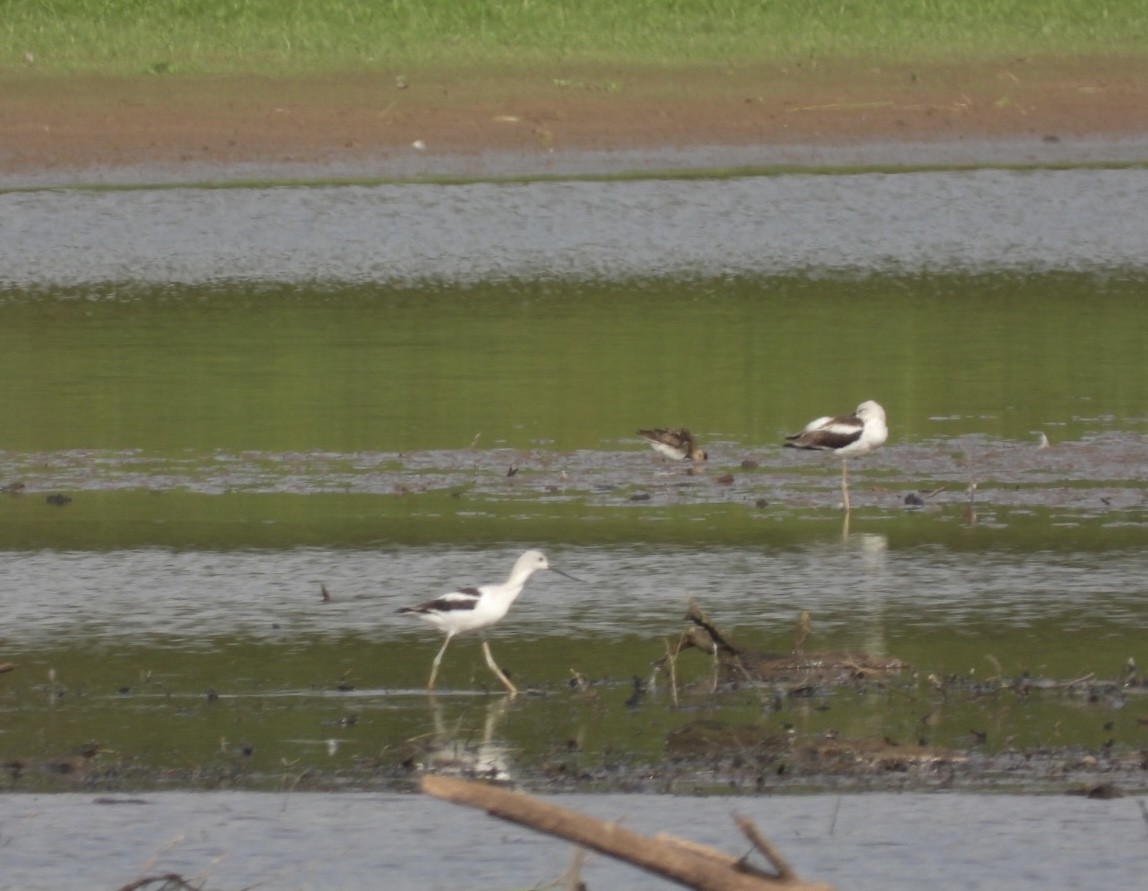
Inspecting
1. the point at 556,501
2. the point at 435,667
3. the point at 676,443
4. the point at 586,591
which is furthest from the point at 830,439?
the point at 435,667

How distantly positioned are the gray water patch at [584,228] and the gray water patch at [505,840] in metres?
14.4

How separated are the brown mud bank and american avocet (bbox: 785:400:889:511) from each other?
14.5 metres

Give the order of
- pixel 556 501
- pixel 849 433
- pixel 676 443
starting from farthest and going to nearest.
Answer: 1. pixel 676 443
2. pixel 849 433
3. pixel 556 501

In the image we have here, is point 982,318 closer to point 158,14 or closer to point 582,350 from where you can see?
point 582,350

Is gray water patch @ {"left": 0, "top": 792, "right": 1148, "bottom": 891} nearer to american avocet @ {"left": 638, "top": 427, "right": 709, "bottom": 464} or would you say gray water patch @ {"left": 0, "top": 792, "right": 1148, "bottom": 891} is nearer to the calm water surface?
the calm water surface

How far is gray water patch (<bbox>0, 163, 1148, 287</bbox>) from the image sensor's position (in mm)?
22859

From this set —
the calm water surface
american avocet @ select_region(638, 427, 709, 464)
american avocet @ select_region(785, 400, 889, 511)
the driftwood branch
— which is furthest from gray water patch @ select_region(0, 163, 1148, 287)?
the driftwood branch

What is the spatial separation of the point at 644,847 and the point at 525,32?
27490 millimetres

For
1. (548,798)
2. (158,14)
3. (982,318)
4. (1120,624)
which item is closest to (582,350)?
(982,318)

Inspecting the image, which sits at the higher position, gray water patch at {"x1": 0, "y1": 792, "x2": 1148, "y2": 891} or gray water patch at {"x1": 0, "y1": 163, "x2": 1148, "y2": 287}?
gray water patch at {"x1": 0, "y1": 163, "x2": 1148, "y2": 287}

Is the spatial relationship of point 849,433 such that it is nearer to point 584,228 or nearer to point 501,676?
point 501,676

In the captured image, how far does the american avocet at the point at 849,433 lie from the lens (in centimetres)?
1342

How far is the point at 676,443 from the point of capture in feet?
45.9

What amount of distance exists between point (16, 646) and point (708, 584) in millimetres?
3065
